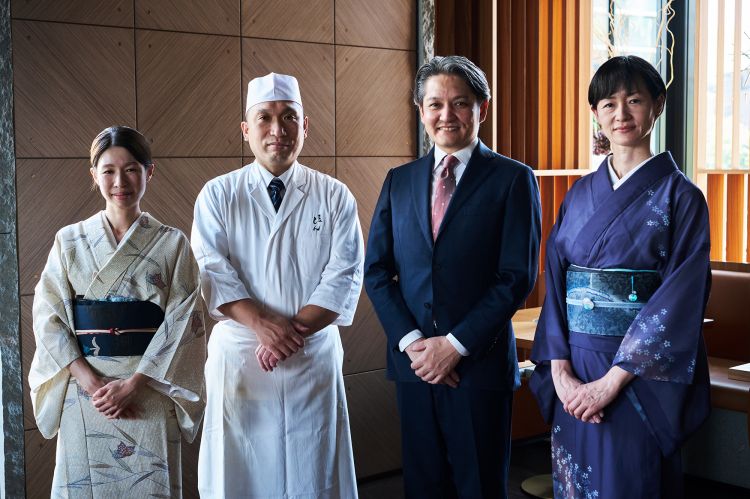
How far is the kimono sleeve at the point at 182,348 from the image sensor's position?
101 inches

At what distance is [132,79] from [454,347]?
168 centimetres

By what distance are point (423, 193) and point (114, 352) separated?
1.04 m

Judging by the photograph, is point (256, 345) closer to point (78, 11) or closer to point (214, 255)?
point (214, 255)

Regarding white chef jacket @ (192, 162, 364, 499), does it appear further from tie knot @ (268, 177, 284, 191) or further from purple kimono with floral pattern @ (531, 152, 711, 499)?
purple kimono with floral pattern @ (531, 152, 711, 499)

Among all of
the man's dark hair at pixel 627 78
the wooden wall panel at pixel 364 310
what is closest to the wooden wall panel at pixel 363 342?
the wooden wall panel at pixel 364 310

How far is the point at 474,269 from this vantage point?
2.55m

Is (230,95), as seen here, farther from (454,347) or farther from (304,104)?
(454,347)

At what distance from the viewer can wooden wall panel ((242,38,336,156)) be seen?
11.7ft

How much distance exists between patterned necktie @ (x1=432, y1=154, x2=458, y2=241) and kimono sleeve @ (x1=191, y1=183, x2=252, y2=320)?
25.8 inches

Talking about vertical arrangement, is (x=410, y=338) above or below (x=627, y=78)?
below

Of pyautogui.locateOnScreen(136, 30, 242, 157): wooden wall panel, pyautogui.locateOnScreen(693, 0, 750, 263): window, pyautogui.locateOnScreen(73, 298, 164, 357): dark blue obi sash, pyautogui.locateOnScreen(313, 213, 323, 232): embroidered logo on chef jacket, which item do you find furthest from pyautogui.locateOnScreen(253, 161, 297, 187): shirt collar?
pyautogui.locateOnScreen(693, 0, 750, 263): window

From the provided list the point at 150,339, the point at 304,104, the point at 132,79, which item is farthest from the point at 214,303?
the point at 304,104

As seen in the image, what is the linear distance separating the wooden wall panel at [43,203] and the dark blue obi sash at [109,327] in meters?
0.66

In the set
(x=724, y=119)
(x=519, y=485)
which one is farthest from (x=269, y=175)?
(x=724, y=119)
